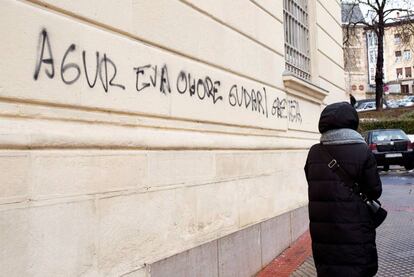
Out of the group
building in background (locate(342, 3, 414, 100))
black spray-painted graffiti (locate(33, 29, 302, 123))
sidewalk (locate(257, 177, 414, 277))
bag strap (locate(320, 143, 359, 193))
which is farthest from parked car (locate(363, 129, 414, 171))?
building in background (locate(342, 3, 414, 100))

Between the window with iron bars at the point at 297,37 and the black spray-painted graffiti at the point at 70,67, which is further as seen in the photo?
the window with iron bars at the point at 297,37

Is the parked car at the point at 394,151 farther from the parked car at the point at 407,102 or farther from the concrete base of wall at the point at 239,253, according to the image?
the parked car at the point at 407,102

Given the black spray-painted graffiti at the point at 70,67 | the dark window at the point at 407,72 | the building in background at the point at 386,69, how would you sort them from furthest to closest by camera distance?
the dark window at the point at 407,72 → the building in background at the point at 386,69 → the black spray-painted graffiti at the point at 70,67

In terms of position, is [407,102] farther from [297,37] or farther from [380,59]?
[297,37]

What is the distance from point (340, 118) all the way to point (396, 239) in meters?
3.90

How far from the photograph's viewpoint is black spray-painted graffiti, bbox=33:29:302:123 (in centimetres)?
280

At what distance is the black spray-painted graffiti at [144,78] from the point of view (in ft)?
9.18

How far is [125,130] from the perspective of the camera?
3.37 metres

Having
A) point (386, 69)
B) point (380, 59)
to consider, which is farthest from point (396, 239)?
point (386, 69)

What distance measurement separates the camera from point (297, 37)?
7.71 metres

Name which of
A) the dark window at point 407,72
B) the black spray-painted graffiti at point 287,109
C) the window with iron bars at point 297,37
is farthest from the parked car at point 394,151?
the dark window at point 407,72

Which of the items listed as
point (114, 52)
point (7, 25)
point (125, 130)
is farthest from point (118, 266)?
point (7, 25)

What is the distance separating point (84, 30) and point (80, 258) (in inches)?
54.6

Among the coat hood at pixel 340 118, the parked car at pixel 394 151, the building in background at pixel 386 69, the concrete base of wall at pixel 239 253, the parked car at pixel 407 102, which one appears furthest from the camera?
the building in background at pixel 386 69
